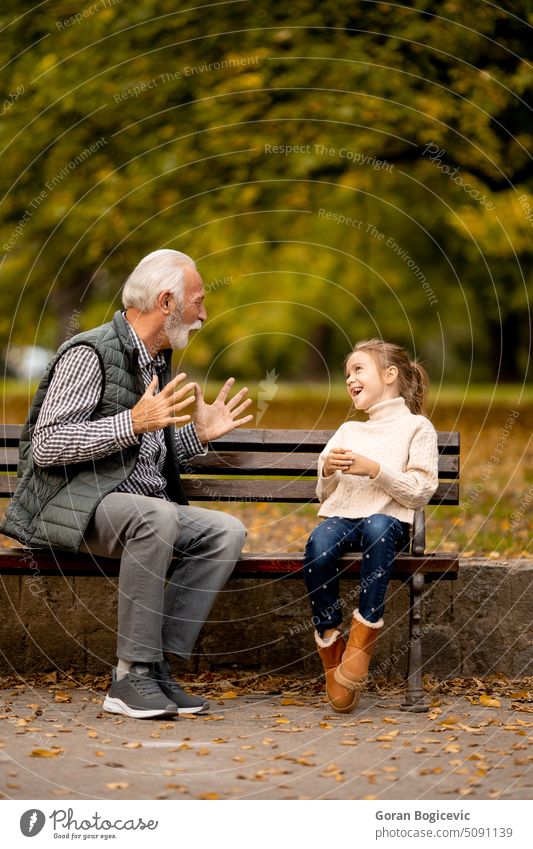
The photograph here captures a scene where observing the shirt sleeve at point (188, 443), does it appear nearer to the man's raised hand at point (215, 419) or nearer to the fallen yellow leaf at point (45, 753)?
the man's raised hand at point (215, 419)

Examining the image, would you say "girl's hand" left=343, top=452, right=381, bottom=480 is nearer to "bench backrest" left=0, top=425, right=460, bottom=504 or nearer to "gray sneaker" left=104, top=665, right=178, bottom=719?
"bench backrest" left=0, top=425, right=460, bottom=504

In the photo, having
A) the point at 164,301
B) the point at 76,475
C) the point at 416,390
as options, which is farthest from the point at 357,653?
the point at 164,301

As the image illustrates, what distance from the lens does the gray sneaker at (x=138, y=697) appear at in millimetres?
4367

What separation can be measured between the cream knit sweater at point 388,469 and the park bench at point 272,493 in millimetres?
148

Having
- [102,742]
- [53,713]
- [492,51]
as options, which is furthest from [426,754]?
[492,51]

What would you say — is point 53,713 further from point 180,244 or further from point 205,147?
point 180,244

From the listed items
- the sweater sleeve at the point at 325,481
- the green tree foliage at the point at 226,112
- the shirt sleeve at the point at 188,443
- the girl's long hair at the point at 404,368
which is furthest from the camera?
the green tree foliage at the point at 226,112

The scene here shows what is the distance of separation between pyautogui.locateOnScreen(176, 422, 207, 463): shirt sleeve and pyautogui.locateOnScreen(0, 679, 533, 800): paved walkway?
1051 millimetres

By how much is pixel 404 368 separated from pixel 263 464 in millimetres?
782

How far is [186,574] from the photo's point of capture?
15.5 feet

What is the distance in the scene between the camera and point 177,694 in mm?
4543

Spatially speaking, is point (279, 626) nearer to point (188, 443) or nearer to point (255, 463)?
point (255, 463)

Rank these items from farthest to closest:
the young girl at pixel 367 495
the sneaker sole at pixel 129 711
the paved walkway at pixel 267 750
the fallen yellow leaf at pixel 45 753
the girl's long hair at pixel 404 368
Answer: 1. the girl's long hair at pixel 404 368
2. the young girl at pixel 367 495
3. the sneaker sole at pixel 129 711
4. the fallen yellow leaf at pixel 45 753
5. the paved walkway at pixel 267 750

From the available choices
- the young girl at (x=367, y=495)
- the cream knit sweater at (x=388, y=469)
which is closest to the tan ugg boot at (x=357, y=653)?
the young girl at (x=367, y=495)
